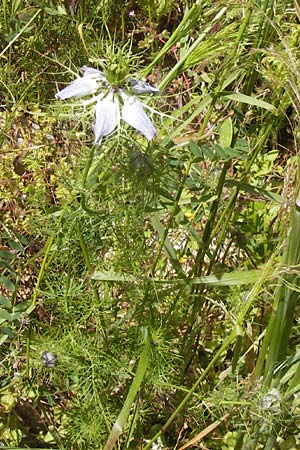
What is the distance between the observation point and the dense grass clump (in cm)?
104

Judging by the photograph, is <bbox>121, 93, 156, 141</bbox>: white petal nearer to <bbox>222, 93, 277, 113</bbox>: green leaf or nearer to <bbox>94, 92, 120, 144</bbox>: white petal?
<bbox>94, 92, 120, 144</bbox>: white petal

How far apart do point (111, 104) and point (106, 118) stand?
0.02m

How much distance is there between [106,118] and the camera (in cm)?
89

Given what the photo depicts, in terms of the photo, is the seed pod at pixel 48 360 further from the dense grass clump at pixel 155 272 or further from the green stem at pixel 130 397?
the green stem at pixel 130 397

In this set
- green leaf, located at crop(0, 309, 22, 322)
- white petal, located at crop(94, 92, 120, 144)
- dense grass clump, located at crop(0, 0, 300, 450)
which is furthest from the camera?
green leaf, located at crop(0, 309, 22, 322)

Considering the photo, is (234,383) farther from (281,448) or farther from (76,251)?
(76,251)

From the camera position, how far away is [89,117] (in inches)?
38.8

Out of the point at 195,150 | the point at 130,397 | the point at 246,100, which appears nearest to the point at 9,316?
the point at 130,397

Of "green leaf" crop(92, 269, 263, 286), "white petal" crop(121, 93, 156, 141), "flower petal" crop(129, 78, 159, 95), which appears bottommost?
"green leaf" crop(92, 269, 263, 286)

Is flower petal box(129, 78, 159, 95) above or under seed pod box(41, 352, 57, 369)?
above

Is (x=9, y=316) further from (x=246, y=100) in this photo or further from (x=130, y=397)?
(x=246, y=100)

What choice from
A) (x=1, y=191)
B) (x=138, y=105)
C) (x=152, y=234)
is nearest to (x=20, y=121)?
(x=1, y=191)

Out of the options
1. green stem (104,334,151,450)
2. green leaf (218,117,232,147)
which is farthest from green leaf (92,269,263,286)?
green leaf (218,117,232,147)

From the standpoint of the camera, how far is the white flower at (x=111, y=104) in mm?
883
